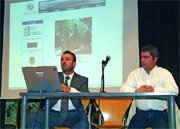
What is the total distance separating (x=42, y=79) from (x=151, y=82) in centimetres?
126

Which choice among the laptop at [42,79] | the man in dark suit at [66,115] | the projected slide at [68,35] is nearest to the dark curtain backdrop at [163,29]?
the projected slide at [68,35]

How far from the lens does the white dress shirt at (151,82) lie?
315cm

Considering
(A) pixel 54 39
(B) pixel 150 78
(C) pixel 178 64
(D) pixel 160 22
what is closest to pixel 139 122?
(B) pixel 150 78

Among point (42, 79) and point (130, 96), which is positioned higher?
point (42, 79)

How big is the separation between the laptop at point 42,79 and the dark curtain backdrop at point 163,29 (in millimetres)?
1930

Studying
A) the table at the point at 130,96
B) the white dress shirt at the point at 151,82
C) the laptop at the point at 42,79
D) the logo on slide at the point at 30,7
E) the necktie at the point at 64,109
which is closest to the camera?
the table at the point at 130,96

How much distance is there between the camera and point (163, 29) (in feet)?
13.8

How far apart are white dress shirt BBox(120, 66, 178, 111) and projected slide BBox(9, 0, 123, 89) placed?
29.5 inches

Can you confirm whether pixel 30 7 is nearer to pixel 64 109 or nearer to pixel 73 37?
pixel 73 37

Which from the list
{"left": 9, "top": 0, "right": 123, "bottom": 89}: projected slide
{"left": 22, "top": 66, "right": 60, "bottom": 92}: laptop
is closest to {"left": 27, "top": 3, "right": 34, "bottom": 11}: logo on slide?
{"left": 9, "top": 0, "right": 123, "bottom": 89}: projected slide

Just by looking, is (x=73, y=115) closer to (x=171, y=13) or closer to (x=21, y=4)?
(x=171, y=13)

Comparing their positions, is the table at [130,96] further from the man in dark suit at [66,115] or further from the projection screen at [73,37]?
the projection screen at [73,37]

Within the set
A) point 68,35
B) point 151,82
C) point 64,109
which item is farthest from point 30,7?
point 151,82

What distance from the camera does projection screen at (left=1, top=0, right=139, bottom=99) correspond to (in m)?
4.16
